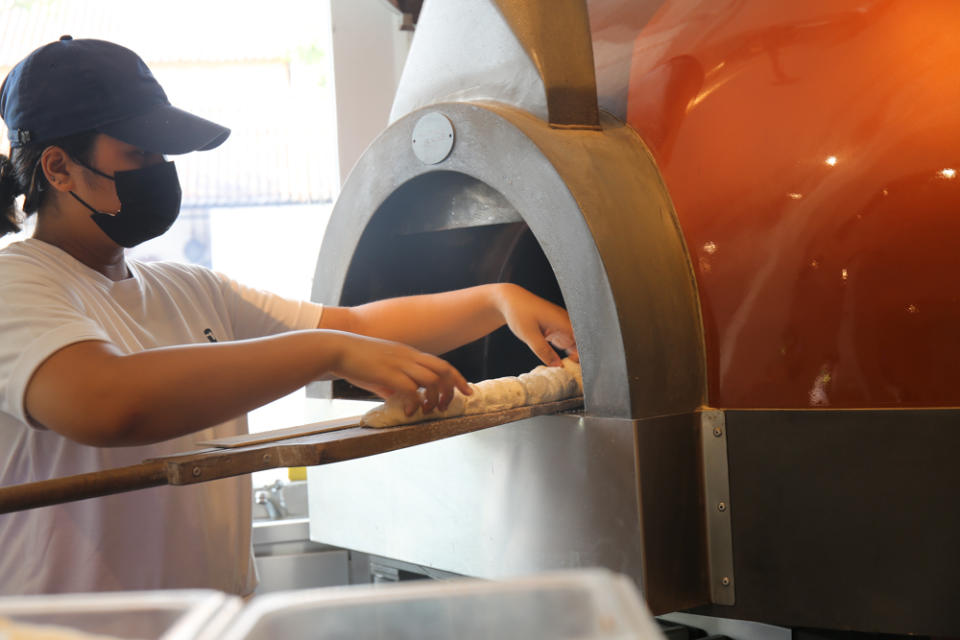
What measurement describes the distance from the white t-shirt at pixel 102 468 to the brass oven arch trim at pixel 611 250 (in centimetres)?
58

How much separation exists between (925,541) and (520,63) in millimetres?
925

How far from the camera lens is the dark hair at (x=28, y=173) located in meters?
1.32

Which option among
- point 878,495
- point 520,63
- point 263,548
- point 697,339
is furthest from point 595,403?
point 263,548

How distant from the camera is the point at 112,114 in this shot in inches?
51.6

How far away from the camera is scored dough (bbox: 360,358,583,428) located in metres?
1.22

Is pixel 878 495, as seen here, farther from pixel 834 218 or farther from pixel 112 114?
pixel 112 114

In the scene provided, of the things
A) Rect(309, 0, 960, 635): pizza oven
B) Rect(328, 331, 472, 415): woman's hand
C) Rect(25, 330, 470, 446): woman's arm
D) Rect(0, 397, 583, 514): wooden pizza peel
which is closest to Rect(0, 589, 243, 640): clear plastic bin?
Rect(0, 397, 583, 514): wooden pizza peel

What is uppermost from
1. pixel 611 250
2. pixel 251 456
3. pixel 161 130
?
pixel 161 130

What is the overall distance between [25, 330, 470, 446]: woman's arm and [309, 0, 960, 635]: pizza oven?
271 millimetres

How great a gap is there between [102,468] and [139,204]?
1.30 ft

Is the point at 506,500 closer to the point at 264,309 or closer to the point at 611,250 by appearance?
the point at 611,250

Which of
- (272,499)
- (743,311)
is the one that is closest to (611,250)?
(743,311)

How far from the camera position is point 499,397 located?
135 centimetres

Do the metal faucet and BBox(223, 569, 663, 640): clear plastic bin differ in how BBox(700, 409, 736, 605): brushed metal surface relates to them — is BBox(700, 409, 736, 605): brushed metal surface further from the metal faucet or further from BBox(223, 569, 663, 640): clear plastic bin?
the metal faucet
